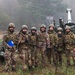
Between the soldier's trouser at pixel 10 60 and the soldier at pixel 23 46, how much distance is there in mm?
246

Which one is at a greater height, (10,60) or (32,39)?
(32,39)

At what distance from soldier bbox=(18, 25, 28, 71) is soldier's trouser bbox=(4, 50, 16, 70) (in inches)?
9.7

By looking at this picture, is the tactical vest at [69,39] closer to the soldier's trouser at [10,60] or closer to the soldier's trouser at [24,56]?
the soldier's trouser at [24,56]

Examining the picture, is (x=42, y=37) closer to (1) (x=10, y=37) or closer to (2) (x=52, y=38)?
(2) (x=52, y=38)

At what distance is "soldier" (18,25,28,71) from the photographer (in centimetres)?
862

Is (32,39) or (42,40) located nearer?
(32,39)

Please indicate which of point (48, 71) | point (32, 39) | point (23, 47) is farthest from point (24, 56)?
point (48, 71)

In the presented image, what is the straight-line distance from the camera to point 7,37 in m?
8.60

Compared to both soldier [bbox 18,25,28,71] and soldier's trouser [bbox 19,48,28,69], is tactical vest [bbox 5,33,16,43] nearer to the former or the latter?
soldier [bbox 18,25,28,71]

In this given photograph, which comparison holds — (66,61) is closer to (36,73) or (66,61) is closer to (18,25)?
(36,73)

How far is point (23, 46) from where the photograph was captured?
8.70 m

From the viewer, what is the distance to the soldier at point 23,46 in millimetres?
8617

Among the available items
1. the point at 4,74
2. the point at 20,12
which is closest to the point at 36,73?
the point at 4,74

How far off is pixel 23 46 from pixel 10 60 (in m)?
0.59
